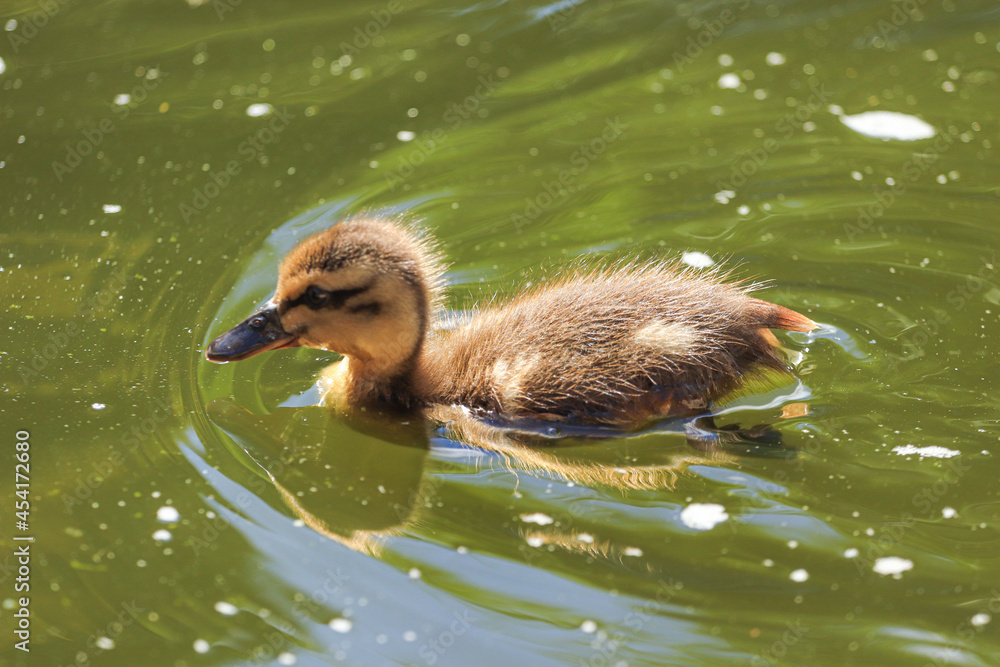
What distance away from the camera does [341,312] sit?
4.14 metres

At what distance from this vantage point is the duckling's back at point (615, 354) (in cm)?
402

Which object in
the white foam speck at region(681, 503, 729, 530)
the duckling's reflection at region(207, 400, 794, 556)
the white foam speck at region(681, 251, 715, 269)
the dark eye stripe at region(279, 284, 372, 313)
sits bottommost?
the duckling's reflection at region(207, 400, 794, 556)

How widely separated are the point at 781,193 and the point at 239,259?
9.10 feet

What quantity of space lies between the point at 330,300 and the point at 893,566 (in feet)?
7.20

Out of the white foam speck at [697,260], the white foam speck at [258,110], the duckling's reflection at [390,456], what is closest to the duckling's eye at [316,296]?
the duckling's reflection at [390,456]

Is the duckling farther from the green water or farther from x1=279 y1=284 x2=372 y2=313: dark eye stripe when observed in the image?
the green water

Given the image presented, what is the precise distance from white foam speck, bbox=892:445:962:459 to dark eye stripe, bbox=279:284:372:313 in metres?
2.07

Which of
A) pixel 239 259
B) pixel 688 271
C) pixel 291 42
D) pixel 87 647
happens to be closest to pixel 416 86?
pixel 291 42

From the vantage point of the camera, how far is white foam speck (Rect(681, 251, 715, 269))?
197 inches

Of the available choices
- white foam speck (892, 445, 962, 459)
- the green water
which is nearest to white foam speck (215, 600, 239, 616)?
the green water

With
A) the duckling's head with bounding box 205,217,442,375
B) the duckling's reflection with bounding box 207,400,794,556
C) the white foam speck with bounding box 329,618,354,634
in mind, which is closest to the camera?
the white foam speck with bounding box 329,618,354,634

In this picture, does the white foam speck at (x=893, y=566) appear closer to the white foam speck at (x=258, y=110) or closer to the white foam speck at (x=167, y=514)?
the white foam speck at (x=167, y=514)

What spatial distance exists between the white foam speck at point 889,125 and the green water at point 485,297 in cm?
8

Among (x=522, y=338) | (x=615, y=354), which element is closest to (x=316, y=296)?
(x=522, y=338)
